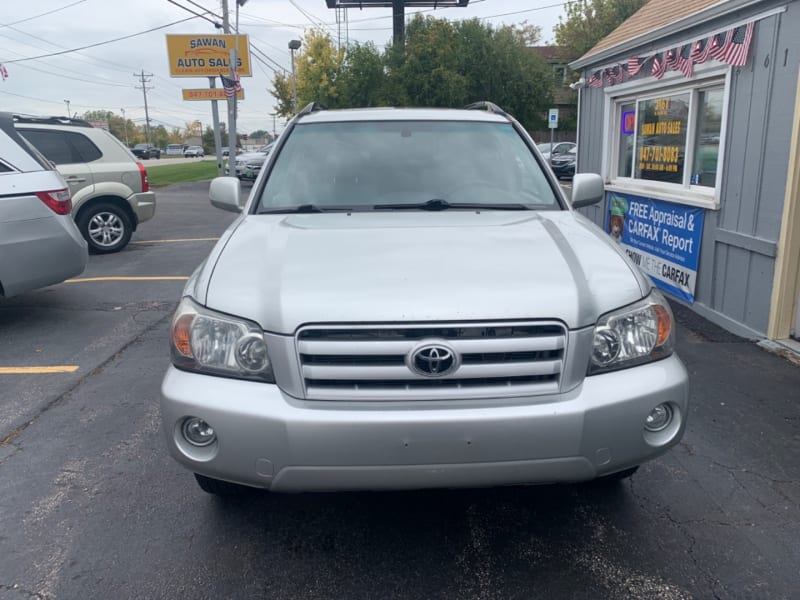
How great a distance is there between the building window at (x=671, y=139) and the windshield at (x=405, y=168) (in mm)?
3379

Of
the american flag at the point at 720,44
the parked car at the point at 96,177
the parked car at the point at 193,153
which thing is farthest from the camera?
the parked car at the point at 193,153

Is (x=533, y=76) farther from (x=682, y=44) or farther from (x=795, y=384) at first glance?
(x=795, y=384)

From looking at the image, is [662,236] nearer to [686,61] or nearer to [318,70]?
[686,61]

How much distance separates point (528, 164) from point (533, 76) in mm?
33711

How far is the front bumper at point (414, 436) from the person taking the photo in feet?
7.39

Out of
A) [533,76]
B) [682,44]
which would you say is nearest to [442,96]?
[533,76]

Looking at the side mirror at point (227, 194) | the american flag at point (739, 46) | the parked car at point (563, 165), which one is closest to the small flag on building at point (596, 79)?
the american flag at point (739, 46)

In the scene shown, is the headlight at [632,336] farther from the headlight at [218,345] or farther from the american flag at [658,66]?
the american flag at [658,66]

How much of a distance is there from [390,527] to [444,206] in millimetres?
1607

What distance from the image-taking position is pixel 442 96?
1171 inches

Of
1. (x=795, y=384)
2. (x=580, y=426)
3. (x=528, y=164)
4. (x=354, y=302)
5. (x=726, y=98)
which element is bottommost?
(x=795, y=384)

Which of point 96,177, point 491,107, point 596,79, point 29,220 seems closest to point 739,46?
point 491,107

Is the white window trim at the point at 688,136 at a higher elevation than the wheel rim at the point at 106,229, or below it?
higher

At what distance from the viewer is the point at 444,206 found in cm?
348
